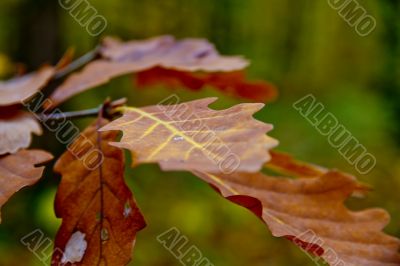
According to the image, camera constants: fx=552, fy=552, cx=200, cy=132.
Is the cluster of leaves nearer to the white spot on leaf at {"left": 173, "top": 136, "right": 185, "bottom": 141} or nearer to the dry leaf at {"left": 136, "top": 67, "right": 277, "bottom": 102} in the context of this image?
the white spot on leaf at {"left": 173, "top": 136, "right": 185, "bottom": 141}

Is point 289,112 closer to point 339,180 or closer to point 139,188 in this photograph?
point 139,188

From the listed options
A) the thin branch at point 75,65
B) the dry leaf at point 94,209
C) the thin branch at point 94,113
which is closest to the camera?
the dry leaf at point 94,209

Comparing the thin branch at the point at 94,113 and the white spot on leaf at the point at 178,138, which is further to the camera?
the thin branch at the point at 94,113

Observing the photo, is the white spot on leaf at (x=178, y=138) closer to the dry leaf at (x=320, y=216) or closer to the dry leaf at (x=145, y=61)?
the dry leaf at (x=320, y=216)

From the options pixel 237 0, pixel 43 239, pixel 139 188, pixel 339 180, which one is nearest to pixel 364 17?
pixel 237 0

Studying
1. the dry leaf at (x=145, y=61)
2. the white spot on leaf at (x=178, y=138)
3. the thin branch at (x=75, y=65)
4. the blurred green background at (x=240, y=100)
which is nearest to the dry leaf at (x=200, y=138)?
the white spot on leaf at (x=178, y=138)

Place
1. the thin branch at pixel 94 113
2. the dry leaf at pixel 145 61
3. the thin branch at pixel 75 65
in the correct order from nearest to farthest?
the thin branch at pixel 94 113, the dry leaf at pixel 145 61, the thin branch at pixel 75 65

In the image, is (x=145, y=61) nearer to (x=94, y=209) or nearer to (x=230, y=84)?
(x=230, y=84)

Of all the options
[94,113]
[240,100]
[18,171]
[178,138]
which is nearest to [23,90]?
[94,113]
